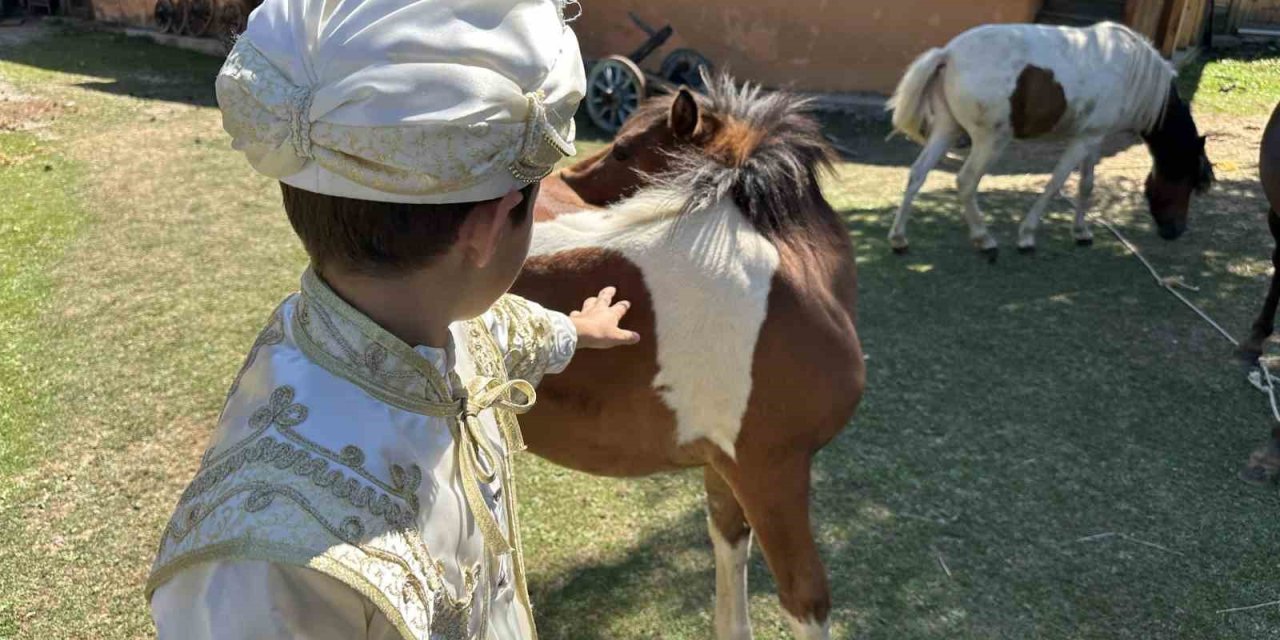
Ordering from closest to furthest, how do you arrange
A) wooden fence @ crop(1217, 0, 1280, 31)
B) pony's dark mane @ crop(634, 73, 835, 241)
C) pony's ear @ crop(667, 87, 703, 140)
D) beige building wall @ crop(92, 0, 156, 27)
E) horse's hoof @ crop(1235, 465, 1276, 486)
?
pony's dark mane @ crop(634, 73, 835, 241) → pony's ear @ crop(667, 87, 703, 140) → horse's hoof @ crop(1235, 465, 1276, 486) → wooden fence @ crop(1217, 0, 1280, 31) → beige building wall @ crop(92, 0, 156, 27)

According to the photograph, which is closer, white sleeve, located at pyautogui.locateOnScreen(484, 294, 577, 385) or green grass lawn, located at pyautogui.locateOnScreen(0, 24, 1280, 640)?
white sleeve, located at pyautogui.locateOnScreen(484, 294, 577, 385)

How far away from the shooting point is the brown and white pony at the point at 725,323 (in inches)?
74.9

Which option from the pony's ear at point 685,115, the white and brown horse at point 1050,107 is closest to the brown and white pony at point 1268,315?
the white and brown horse at point 1050,107

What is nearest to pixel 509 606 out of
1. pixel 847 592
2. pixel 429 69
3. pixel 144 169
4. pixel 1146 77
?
pixel 429 69

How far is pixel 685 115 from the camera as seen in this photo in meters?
2.14

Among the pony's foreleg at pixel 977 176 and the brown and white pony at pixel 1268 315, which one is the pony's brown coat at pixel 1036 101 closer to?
the pony's foreleg at pixel 977 176

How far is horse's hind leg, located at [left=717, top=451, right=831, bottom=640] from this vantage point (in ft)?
6.35

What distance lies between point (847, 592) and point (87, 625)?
2.23 m

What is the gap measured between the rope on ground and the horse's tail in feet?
4.77

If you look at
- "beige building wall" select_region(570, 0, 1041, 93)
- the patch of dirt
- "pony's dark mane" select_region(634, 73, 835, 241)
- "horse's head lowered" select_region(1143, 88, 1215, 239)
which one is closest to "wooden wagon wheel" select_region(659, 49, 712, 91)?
"beige building wall" select_region(570, 0, 1041, 93)

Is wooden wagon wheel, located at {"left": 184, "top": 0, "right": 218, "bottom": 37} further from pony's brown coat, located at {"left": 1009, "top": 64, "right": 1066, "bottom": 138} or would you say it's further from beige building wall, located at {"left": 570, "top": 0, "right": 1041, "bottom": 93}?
pony's brown coat, located at {"left": 1009, "top": 64, "right": 1066, "bottom": 138}

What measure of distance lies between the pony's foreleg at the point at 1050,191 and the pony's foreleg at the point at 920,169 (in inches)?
26.8

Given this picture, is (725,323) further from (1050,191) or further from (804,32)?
(804,32)

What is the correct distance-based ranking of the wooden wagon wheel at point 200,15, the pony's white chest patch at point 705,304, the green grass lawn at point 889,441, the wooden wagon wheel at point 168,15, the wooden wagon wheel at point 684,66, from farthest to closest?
the wooden wagon wheel at point 168,15 → the wooden wagon wheel at point 200,15 → the wooden wagon wheel at point 684,66 → the green grass lawn at point 889,441 → the pony's white chest patch at point 705,304
